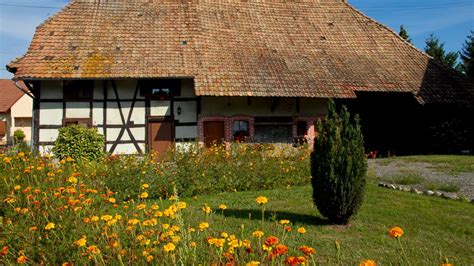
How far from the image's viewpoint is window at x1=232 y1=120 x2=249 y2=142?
16625mm

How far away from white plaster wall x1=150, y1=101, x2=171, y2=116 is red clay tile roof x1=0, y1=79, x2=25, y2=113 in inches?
943

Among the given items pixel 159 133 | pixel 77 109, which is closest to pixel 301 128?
Answer: pixel 159 133

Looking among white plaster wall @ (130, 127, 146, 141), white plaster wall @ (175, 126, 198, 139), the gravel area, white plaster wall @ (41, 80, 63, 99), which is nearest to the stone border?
the gravel area

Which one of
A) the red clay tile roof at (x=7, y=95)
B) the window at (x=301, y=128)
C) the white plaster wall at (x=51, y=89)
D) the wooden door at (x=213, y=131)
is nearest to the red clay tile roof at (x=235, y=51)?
the white plaster wall at (x=51, y=89)

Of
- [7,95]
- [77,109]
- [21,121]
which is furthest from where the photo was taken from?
[7,95]

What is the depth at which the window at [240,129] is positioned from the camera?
16625 millimetres

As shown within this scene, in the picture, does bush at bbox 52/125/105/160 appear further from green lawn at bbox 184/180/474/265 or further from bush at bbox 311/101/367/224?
bush at bbox 311/101/367/224

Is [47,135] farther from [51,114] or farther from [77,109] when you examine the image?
[77,109]

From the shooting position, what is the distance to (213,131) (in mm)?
16453

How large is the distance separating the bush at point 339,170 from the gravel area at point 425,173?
3.67 meters

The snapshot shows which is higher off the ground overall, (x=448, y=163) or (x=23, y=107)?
(x=23, y=107)

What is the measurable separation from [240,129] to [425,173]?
7339 mm

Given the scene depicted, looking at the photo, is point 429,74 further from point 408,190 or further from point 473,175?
point 408,190

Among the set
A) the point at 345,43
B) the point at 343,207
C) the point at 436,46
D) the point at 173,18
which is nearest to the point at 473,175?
the point at 343,207
